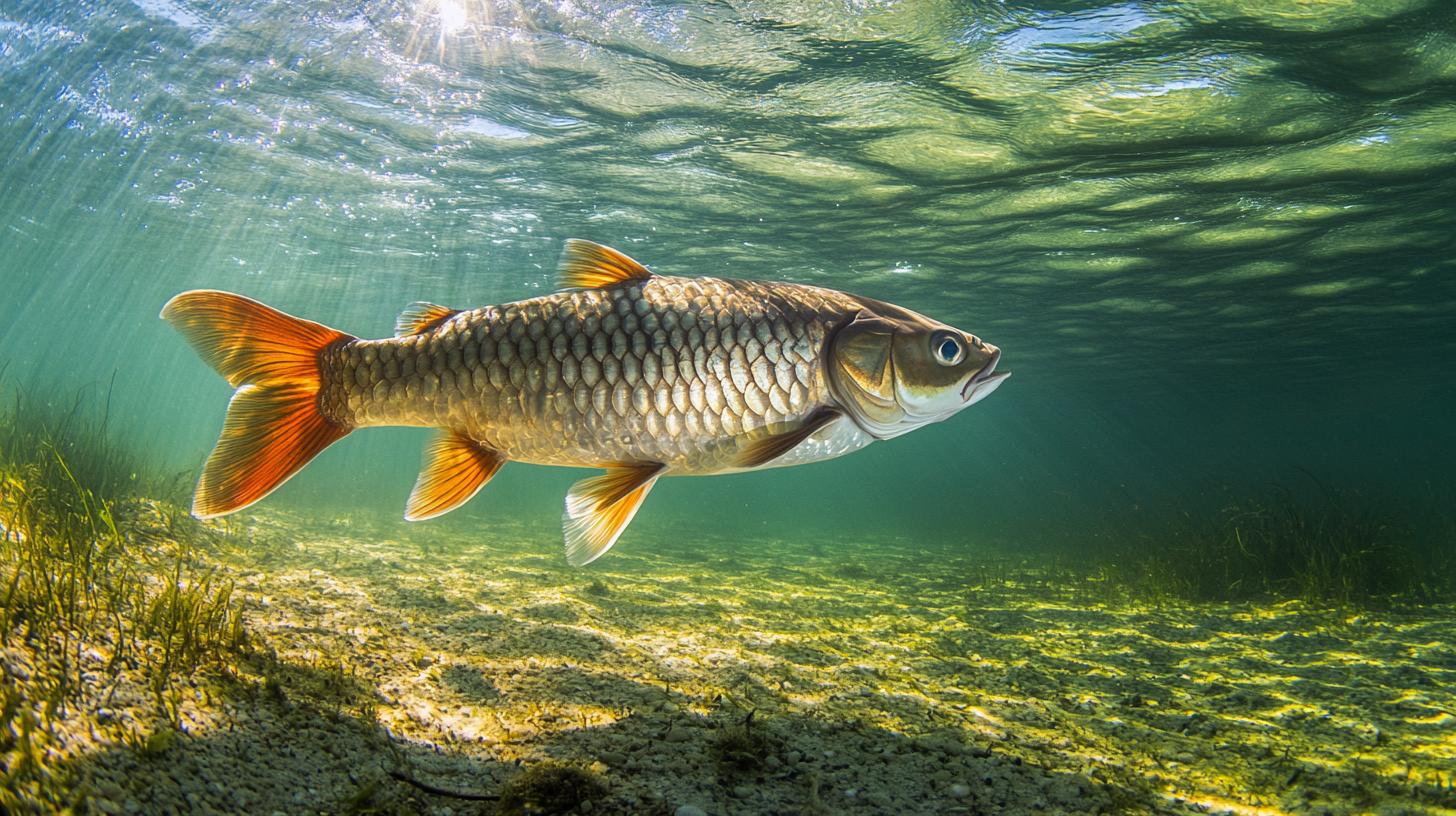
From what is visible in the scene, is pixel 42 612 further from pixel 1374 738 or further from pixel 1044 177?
pixel 1044 177

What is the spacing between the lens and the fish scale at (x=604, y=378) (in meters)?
3.28

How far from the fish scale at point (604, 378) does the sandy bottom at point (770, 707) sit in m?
1.53

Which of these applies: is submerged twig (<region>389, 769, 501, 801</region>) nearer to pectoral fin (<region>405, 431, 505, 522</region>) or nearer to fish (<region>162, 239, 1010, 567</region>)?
fish (<region>162, 239, 1010, 567</region>)

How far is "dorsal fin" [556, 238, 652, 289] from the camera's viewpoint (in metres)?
3.68

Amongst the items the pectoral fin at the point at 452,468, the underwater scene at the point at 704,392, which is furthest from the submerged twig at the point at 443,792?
the pectoral fin at the point at 452,468

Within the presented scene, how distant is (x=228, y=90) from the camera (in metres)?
13.3

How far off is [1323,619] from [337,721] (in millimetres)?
11029

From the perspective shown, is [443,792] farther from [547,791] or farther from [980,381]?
[980,381]

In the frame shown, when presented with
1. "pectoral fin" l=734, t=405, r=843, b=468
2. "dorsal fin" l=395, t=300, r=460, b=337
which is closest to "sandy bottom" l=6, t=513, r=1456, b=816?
"pectoral fin" l=734, t=405, r=843, b=468

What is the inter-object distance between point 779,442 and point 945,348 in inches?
40.4

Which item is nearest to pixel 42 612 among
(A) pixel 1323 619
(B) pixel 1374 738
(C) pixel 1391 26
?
(B) pixel 1374 738

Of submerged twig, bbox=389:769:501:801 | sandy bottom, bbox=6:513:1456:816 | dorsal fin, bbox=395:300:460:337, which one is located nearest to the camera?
submerged twig, bbox=389:769:501:801

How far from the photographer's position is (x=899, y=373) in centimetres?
338

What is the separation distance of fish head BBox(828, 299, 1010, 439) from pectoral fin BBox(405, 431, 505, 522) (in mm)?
1879
